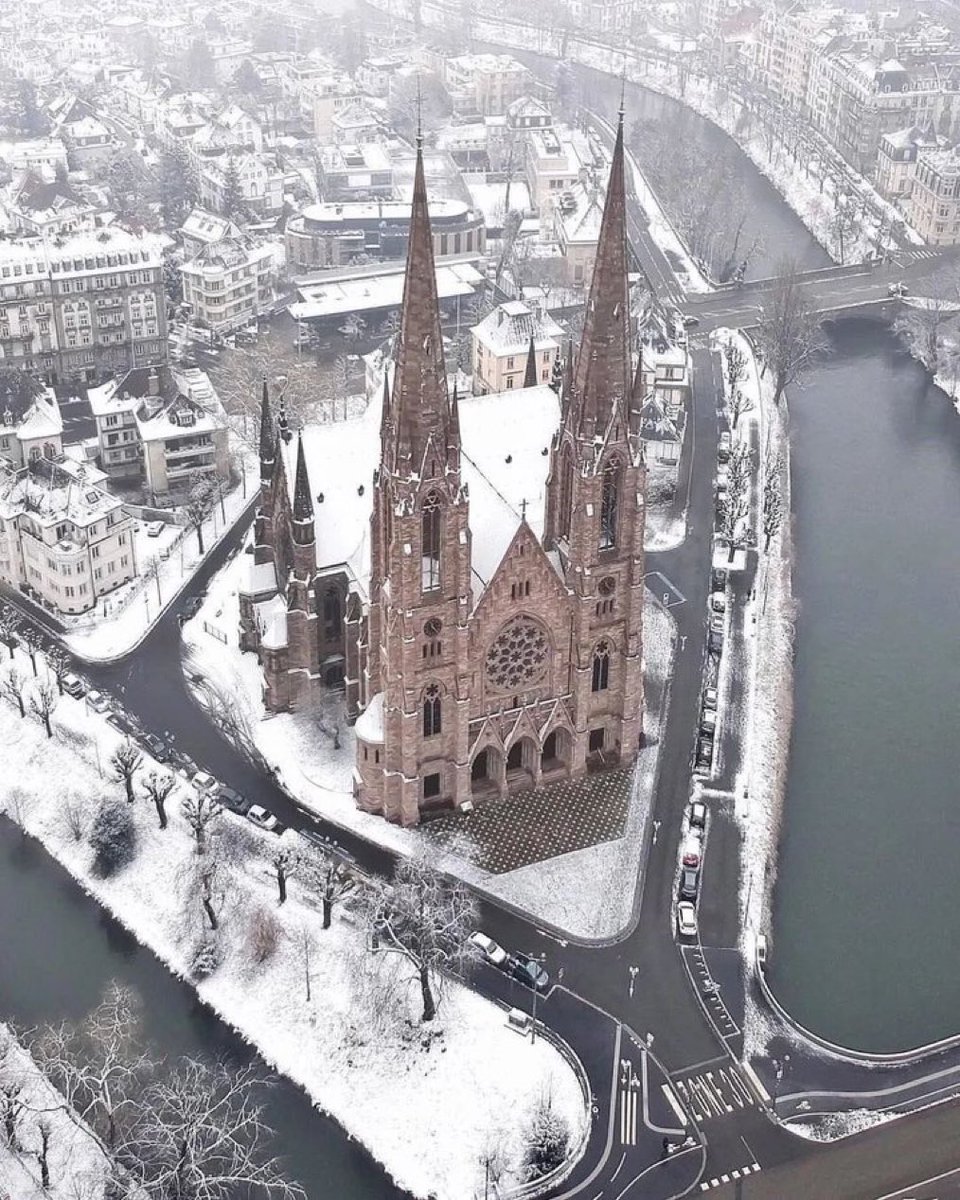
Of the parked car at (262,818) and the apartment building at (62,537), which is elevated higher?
the apartment building at (62,537)

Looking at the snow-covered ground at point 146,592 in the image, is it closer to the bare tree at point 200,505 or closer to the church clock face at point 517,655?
the bare tree at point 200,505

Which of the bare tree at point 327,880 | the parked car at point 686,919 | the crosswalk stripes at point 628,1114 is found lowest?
the crosswalk stripes at point 628,1114

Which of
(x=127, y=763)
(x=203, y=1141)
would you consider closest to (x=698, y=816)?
(x=203, y=1141)

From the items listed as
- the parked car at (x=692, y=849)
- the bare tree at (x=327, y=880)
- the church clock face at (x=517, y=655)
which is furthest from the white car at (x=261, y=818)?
the parked car at (x=692, y=849)

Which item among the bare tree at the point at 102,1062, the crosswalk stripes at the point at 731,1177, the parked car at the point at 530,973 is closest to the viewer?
the crosswalk stripes at the point at 731,1177

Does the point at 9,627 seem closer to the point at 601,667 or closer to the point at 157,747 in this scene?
the point at 157,747

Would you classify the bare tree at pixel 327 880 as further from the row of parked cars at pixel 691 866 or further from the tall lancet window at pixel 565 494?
the tall lancet window at pixel 565 494

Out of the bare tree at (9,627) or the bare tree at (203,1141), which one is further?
the bare tree at (9,627)

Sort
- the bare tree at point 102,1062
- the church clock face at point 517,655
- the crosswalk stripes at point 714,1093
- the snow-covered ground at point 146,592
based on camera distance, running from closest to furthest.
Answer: the bare tree at point 102,1062, the crosswalk stripes at point 714,1093, the church clock face at point 517,655, the snow-covered ground at point 146,592
